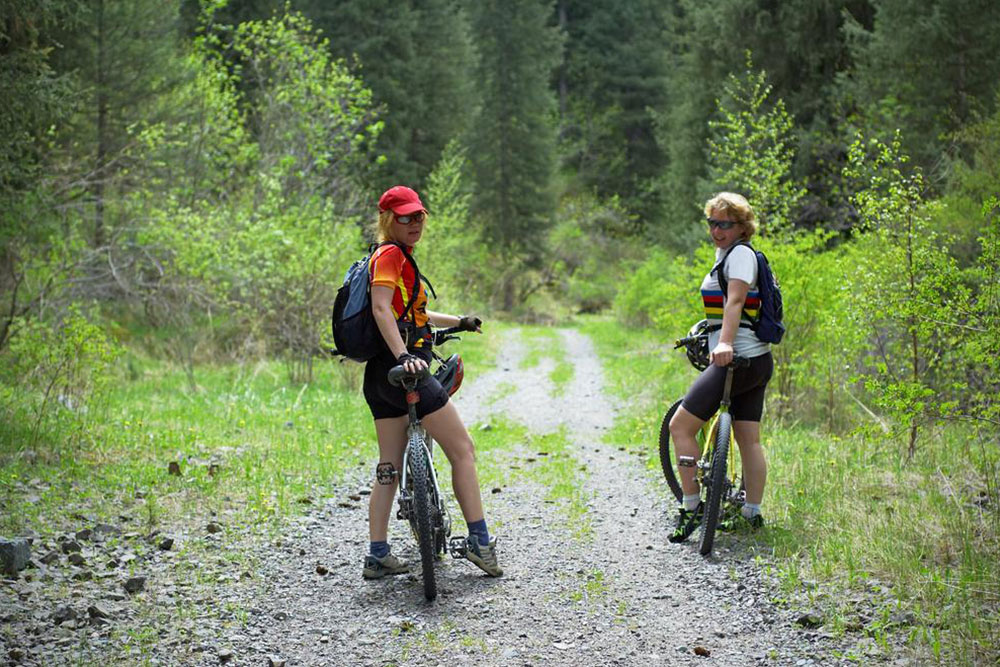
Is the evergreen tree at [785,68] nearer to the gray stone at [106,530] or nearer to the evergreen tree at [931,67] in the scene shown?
the evergreen tree at [931,67]

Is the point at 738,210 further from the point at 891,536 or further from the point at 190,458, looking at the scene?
the point at 190,458

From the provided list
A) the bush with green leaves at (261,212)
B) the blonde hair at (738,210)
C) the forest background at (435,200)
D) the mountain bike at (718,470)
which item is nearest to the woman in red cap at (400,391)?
the mountain bike at (718,470)

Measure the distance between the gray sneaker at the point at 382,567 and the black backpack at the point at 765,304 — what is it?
263cm

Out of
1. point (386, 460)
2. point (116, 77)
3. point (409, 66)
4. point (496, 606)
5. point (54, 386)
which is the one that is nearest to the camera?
point (496, 606)

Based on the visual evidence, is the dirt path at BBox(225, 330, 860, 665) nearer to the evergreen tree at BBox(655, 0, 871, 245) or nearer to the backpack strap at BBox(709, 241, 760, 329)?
the backpack strap at BBox(709, 241, 760, 329)

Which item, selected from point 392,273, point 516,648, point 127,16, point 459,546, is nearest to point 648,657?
point 516,648

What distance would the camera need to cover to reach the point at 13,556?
5254mm

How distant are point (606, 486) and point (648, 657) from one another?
11.6ft

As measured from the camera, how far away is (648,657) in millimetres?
4379

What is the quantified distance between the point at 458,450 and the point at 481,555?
656 millimetres

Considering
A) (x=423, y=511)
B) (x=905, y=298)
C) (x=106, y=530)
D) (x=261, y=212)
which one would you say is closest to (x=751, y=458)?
(x=905, y=298)

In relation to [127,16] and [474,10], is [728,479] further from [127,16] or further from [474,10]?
[474,10]

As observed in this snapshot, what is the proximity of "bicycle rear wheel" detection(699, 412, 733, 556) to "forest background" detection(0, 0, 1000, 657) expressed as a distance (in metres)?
1.02

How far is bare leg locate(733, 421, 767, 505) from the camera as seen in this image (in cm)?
601
